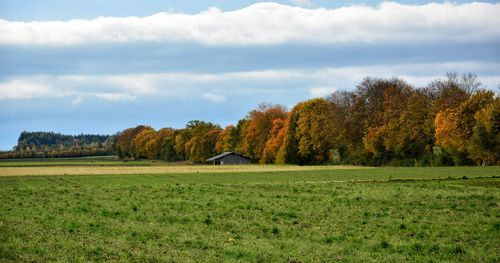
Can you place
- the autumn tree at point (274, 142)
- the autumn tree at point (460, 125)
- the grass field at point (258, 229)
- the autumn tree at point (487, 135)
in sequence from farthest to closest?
the autumn tree at point (274, 142)
the autumn tree at point (460, 125)
the autumn tree at point (487, 135)
the grass field at point (258, 229)

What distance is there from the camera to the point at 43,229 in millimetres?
23656

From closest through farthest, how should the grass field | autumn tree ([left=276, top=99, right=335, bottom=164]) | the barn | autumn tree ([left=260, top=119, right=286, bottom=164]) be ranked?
1. the grass field
2. autumn tree ([left=276, top=99, right=335, bottom=164])
3. autumn tree ([left=260, top=119, right=286, bottom=164])
4. the barn

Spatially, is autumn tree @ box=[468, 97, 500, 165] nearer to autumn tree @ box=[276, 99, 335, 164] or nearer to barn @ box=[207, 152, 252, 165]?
autumn tree @ box=[276, 99, 335, 164]

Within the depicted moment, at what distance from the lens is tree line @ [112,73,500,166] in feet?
322

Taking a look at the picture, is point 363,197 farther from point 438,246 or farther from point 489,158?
point 489,158

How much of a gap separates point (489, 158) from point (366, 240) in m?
78.5

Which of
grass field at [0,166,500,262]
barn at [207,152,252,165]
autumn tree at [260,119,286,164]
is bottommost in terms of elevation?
grass field at [0,166,500,262]

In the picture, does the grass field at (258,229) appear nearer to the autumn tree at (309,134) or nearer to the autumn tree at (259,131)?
the autumn tree at (309,134)

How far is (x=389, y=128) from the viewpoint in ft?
373

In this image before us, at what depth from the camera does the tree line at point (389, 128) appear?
322ft

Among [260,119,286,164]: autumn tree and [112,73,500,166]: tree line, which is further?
[260,119,286,164]: autumn tree

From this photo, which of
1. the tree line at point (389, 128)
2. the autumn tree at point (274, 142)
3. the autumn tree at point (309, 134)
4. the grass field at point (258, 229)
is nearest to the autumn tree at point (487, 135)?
Answer: the tree line at point (389, 128)

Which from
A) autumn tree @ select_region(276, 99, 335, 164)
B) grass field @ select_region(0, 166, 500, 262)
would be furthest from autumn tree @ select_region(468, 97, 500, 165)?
grass field @ select_region(0, 166, 500, 262)

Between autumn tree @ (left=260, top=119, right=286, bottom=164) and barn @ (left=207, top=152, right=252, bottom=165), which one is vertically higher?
autumn tree @ (left=260, top=119, right=286, bottom=164)
